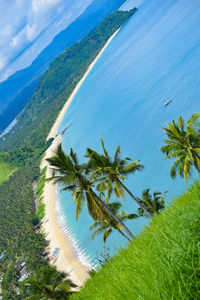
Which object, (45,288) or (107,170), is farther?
(107,170)

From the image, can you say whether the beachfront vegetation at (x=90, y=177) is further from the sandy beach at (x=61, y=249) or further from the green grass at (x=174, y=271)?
the green grass at (x=174, y=271)

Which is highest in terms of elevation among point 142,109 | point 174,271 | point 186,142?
point 142,109

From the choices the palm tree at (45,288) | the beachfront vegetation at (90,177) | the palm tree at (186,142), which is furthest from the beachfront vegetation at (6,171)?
the palm tree at (186,142)

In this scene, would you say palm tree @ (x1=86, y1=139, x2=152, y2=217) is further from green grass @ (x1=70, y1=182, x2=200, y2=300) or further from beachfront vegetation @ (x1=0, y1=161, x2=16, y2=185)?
beachfront vegetation @ (x1=0, y1=161, x2=16, y2=185)

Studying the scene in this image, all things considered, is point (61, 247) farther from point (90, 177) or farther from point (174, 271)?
point (174, 271)

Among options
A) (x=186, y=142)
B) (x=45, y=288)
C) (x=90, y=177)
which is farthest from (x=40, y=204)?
(x=186, y=142)

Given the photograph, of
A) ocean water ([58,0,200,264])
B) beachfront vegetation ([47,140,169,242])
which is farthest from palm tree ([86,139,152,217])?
ocean water ([58,0,200,264])

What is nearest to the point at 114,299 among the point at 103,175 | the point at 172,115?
the point at 103,175

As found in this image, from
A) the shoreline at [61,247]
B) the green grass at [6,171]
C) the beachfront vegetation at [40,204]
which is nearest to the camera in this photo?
the shoreline at [61,247]
